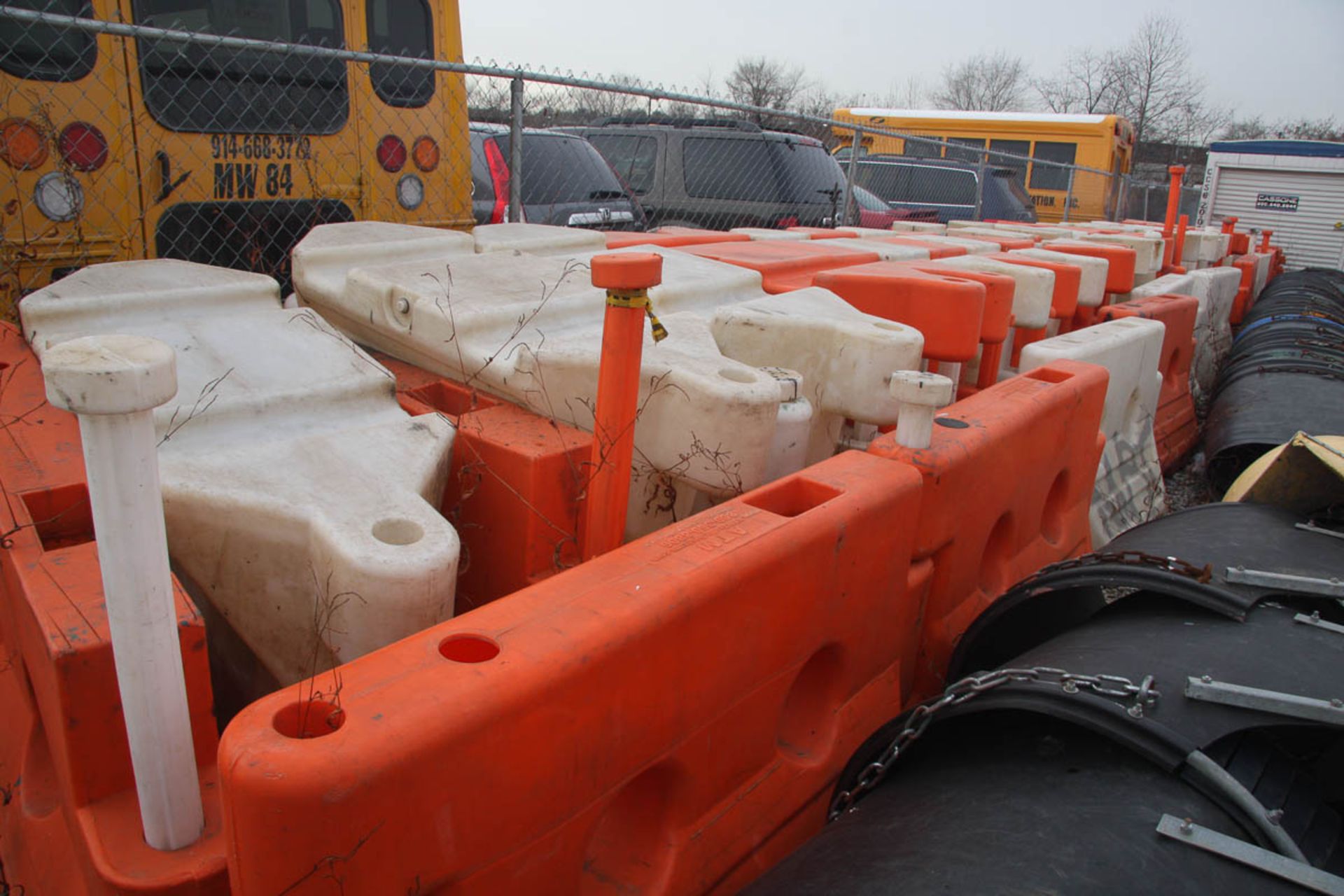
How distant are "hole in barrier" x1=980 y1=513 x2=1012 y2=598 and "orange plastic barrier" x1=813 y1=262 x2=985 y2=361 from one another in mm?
744

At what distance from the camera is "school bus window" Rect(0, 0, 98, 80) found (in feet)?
12.4

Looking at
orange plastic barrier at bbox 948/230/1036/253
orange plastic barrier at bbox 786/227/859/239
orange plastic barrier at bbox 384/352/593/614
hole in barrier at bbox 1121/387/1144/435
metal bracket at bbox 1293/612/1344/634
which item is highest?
orange plastic barrier at bbox 786/227/859/239

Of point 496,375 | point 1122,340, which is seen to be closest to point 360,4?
point 496,375

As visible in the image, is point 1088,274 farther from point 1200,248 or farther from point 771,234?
point 1200,248

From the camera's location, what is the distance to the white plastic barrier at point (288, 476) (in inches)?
74.5

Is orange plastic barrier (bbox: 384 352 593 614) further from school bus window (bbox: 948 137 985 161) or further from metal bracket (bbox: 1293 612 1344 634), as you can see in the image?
school bus window (bbox: 948 137 985 161)

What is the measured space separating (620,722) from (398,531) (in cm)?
67

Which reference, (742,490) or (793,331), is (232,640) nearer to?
(742,490)

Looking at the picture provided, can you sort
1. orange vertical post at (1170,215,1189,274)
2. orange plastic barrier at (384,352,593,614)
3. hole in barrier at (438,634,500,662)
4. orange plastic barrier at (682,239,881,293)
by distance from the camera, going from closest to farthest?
1. hole in barrier at (438,634,500,662)
2. orange plastic barrier at (384,352,593,614)
3. orange plastic barrier at (682,239,881,293)
4. orange vertical post at (1170,215,1189,274)

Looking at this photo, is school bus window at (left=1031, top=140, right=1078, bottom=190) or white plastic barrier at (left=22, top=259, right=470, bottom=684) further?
school bus window at (left=1031, top=140, right=1078, bottom=190)

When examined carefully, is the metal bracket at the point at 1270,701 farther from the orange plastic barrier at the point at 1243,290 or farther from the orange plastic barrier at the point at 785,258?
the orange plastic barrier at the point at 1243,290

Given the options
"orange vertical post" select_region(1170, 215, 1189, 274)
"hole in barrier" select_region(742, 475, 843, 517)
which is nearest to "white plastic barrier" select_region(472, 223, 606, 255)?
"hole in barrier" select_region(742, 475, 843, 517)

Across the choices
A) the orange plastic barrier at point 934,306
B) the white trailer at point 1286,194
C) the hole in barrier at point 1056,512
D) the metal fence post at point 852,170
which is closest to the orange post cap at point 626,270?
the orange plastic barrier at point 934,306

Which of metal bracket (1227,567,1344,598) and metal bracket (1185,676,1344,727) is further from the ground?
metal bracket (1227,567,1344,598)
